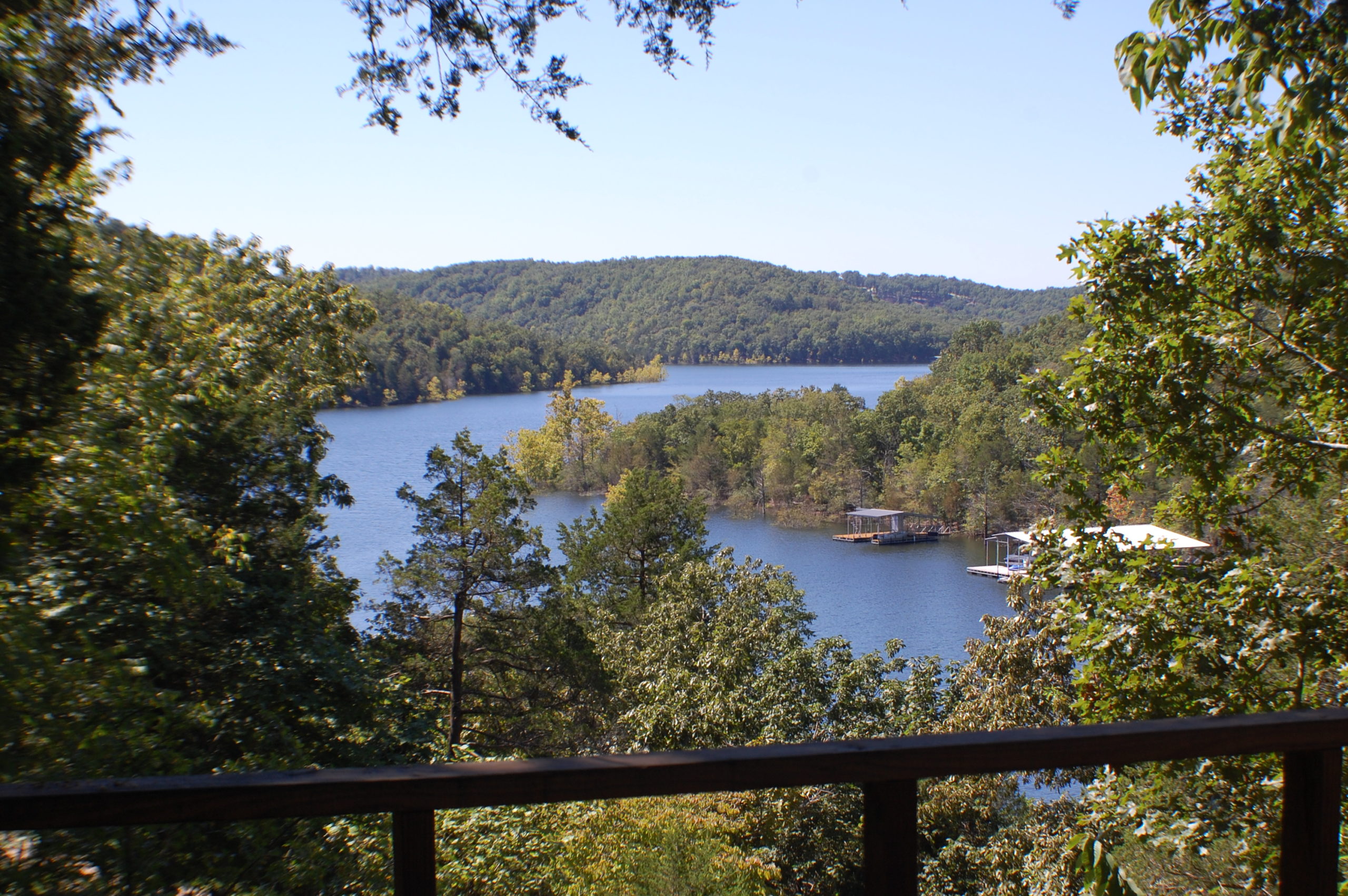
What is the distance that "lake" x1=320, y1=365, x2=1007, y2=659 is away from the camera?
29.2 meters

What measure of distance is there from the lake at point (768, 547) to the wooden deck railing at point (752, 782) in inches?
675

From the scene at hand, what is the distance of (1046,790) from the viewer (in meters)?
17.7

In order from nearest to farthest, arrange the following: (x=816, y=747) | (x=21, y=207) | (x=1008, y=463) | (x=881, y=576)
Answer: (x=816, y=747)
(x=21, y=207)
(x=881, y=576)
(x=1008, y=463)

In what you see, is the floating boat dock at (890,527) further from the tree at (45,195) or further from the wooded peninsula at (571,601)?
the tree at (45,195)

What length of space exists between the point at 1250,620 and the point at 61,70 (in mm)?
5497

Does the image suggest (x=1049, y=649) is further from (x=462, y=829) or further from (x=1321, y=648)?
(x=462, y=829)

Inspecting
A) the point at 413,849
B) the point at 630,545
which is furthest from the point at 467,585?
the point at 413,849

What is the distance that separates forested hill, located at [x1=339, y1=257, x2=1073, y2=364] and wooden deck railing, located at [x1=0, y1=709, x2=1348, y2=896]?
40682mm

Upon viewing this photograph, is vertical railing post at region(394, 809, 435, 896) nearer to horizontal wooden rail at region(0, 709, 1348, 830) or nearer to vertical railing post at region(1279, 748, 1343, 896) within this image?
horizontal wooden rail at region(0, 709, 1348, 830)

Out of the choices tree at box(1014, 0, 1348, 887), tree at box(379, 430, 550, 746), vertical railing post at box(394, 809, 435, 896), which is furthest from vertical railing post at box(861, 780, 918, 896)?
tree at box(379, 430, 550, 746)

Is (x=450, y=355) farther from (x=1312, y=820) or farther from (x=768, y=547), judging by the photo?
(x=1312, y=820)

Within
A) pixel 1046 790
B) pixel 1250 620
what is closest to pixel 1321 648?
pixel 1250 620

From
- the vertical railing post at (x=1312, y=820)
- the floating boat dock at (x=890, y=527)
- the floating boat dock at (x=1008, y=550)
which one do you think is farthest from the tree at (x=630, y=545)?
the floating boat dock at (x=890, y=527)

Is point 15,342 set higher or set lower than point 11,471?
higher
